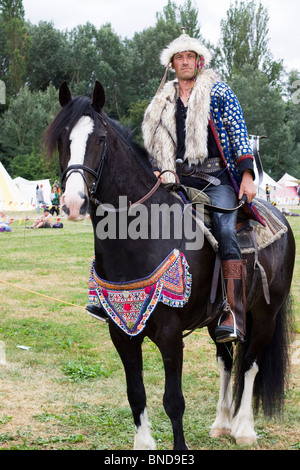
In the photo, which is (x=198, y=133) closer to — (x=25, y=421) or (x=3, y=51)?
(x=25, y=421)

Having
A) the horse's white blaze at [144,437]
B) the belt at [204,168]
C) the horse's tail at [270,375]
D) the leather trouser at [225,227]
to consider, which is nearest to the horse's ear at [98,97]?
the belt at [204,168]

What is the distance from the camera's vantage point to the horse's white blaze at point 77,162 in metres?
2.70

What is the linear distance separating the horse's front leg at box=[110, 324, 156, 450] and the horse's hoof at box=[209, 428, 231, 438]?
70 centimetres

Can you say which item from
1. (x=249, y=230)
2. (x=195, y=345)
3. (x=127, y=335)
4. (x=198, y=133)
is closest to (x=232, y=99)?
(x=198, y=133)

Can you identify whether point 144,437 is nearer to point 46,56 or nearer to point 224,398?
point 224,398

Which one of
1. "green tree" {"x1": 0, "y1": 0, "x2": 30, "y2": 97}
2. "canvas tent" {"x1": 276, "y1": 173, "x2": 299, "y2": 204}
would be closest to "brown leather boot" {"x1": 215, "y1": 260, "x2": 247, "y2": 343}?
"canvas tent" {"x1": 276, "y1": 173, "x2": 299, "y2": 204}

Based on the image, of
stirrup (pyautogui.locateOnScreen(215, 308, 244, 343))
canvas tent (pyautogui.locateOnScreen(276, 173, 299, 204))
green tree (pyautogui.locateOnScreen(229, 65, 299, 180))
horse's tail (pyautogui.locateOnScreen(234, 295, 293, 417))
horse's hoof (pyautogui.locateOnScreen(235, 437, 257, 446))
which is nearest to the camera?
stirrup (pyautogui.locateOnScreen(215, 308, 244, 343))

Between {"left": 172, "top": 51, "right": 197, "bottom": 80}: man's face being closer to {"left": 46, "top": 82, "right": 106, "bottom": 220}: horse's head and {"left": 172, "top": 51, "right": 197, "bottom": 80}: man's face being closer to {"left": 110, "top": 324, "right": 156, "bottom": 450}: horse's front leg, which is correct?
{"left": 46, "top": 82, "right": 106, "bottom": 220}: horse's head

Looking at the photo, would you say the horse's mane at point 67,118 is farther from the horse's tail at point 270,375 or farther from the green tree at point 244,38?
the green tree at point 244,38

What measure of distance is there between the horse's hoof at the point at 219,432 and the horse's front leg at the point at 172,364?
87cm

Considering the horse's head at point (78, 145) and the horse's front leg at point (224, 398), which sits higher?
the horse's head at point (78, 145)

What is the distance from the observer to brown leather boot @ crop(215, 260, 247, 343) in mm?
3531

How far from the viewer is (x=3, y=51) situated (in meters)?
47.7

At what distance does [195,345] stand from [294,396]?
1.73 m
